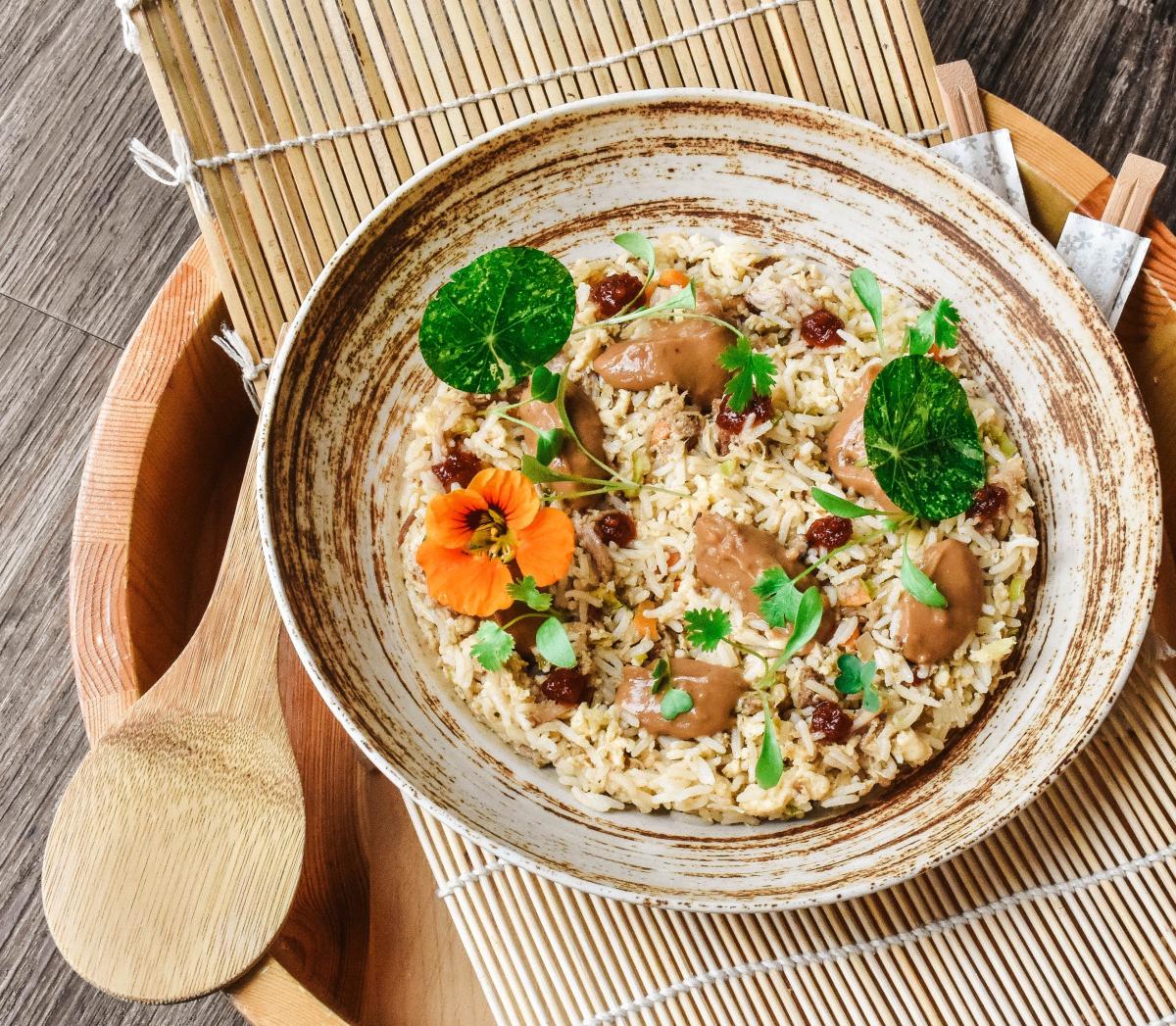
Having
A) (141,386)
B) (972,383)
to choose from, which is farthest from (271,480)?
(972,383)

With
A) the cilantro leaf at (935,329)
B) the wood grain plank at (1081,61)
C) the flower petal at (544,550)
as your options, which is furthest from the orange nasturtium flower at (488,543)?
the wood grain plank at (1081,61)

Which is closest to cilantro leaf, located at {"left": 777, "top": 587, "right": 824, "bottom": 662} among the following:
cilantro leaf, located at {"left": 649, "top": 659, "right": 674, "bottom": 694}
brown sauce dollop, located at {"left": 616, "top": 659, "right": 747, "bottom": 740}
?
brown sauce dollop, located at {"left": 616, "top": 659, "right": 747, "bottom": 740}

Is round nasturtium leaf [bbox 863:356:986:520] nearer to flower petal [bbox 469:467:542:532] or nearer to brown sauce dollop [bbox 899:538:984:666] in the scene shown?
brown sauce dollop [bbox 899:538:984:666]

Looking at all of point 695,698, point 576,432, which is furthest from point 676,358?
A: point 695,698

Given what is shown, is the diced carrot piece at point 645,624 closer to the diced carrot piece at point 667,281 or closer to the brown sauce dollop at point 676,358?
the brown sauce dollop at point 676,358

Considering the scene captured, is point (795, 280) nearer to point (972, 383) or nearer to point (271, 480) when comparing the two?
point (972, 383)

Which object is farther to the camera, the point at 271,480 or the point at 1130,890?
the point at 1130,890
